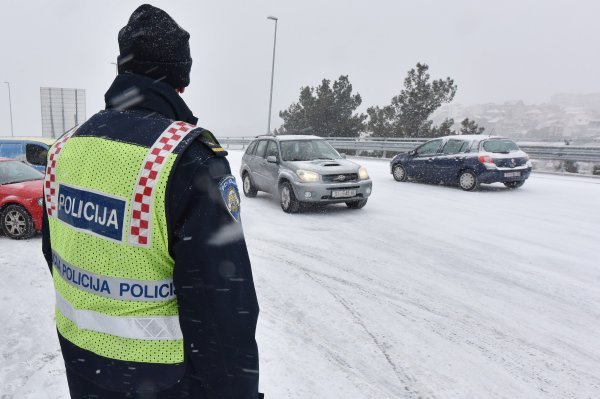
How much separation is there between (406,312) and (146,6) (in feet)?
12.4

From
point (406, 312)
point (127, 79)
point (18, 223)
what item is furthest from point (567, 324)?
point (18, 223)

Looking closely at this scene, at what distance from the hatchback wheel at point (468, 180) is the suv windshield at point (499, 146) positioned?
0.83 meters

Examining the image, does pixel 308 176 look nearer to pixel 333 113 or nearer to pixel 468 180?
→ pixel 468 180

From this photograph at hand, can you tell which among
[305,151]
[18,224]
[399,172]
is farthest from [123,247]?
[399,172]

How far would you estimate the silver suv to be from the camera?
29.8 feet

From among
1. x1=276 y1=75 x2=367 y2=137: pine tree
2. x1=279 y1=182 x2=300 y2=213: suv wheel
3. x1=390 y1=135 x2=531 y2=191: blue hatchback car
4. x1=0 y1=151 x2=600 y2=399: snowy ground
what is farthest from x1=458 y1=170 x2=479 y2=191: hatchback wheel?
x1=276 y1=75 x2=367 y2=137: pine tree

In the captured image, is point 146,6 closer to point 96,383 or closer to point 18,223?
point 96,383

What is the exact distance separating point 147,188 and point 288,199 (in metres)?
8.18

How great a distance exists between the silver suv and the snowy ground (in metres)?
0.80

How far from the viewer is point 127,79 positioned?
142cm

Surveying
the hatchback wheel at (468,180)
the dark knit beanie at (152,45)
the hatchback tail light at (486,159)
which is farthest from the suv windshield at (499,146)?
the dark knit beanie at (152,45)

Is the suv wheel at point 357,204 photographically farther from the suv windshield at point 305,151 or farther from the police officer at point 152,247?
the police officer at point 152,247

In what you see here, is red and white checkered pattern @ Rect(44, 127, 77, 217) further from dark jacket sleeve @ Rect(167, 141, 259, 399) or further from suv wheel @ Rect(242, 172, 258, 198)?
suv wheel @ Rect(242, 172, 258, 198)

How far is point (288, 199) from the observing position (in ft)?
30.9
